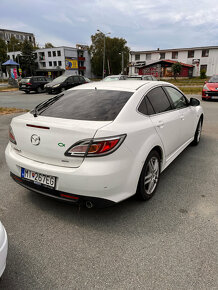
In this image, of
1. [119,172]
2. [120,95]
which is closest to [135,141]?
[119,172]

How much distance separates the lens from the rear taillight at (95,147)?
2.20 metres

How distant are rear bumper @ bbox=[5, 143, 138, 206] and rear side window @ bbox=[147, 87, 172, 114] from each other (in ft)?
3.63

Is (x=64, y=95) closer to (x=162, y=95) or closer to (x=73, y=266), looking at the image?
(x=162, y=95)

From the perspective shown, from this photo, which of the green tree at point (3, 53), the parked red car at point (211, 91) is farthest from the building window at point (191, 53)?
the green tree at point (3, 53)

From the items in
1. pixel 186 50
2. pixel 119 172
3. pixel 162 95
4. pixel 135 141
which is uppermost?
pixel 186 50

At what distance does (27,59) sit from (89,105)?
7096 cm

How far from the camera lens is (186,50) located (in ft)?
176

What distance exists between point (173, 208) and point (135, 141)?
1066 mm

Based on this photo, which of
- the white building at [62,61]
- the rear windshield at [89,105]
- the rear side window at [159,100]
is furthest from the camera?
the white building at [62,61]

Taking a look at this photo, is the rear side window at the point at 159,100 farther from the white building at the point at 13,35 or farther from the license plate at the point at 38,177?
the white building at the point at 13,35

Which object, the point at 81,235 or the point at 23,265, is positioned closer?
the point at 23,265

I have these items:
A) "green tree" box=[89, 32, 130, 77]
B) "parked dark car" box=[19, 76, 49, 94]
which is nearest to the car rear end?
"parked dark car" box=[19, 76, 49, 94]

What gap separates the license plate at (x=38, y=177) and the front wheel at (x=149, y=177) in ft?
Answer: 3.41

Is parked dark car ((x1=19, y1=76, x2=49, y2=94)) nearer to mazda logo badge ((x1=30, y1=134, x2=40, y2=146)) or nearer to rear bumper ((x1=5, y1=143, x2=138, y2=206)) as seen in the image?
mazda logo badge ((x1=30, y1=134, x2=40, y2=146))
